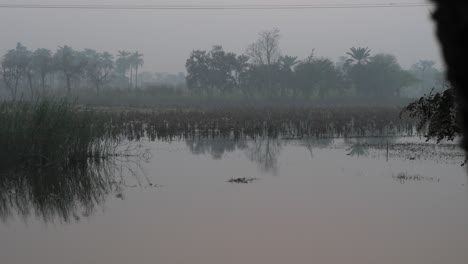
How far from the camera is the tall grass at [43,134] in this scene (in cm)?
1125

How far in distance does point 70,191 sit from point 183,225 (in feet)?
11.4

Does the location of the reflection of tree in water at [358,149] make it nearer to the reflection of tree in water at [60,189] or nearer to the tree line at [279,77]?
Result: the reflection of tree in water at [60,189]

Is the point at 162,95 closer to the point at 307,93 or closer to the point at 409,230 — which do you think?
the point at 307,93

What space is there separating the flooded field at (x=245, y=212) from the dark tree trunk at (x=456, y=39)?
18.7 ft

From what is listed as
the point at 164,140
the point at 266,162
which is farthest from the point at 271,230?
the point at 164,140

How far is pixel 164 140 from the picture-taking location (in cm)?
1881

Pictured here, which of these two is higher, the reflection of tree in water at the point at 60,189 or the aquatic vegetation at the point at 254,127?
the aquatic vegetation at the point at 254,127

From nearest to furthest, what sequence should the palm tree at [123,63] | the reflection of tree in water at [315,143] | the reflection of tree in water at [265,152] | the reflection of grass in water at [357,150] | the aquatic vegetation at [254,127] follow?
the reflection of tree in water at [265,152] → the reflection of grass in water at [357,150] → the reflection of tree in water at [315,143] → the aquatic vegetation at [254,127] → the palm tree at [123,63]

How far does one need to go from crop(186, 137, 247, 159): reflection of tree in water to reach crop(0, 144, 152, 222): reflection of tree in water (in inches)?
127

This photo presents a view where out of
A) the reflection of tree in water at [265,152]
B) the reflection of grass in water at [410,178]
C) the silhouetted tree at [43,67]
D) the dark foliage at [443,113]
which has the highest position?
the silhouetted tree at [43,67]

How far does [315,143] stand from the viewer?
18281 millimetres

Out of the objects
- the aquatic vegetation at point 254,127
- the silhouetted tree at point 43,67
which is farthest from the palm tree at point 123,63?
the aquatic vegetation at point 254,127

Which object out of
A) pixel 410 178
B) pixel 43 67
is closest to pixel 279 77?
pixel 43 67

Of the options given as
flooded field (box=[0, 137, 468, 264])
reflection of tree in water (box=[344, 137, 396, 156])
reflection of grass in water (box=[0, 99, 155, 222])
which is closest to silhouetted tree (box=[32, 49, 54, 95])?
reflection of tree in water (box=[344, 137, 396, 156])
